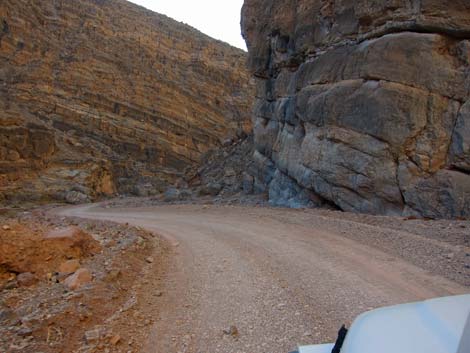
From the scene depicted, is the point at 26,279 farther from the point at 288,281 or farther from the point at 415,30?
the point at 415,30

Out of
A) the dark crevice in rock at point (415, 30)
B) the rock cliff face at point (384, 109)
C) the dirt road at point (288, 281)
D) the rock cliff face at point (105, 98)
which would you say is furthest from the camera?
the rock cliff face at point (105, 98)

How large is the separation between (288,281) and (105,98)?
4678 cm

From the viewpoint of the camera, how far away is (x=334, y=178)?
13492 millimetres

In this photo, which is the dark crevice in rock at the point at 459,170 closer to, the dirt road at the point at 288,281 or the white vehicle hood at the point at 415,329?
the dirt road at the point at 288,281

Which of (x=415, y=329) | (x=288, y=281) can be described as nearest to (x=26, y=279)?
(x=288, y=281)

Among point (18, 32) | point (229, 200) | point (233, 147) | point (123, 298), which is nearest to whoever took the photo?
point (123, 298)

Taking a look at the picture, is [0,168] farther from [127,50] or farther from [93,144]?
[127,50]

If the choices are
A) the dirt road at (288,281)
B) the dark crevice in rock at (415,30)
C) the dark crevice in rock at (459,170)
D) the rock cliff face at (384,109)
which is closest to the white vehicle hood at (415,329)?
the dirt road at (288,281)

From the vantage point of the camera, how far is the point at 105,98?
47406mm

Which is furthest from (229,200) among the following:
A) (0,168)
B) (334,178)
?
(0,168)

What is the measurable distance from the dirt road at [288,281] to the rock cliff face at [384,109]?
3.13 meters

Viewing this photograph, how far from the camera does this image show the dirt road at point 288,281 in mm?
3652

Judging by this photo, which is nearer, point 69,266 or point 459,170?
point 69,266

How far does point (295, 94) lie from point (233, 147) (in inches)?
504
